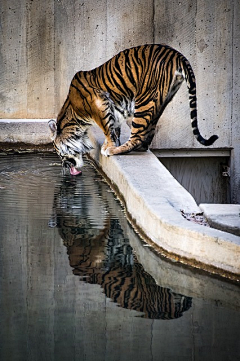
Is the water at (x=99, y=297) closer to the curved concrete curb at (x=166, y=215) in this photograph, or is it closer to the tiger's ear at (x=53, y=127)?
the curved concrete curb at (x=166, y=215)

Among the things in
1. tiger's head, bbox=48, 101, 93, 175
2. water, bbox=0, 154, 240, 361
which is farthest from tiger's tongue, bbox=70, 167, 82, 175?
water, bbox=0, 154, 240, 361

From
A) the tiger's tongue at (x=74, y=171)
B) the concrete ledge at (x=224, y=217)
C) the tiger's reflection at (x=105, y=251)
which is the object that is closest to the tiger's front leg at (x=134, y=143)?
the tiger's tongue at (x=74, y=171)

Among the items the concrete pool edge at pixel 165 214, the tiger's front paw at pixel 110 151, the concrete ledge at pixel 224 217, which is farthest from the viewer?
the tiger's front paw at pixel 110 151

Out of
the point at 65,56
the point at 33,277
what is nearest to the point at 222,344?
the point at 33,277

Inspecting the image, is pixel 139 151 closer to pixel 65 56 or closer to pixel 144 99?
pixel 144 99

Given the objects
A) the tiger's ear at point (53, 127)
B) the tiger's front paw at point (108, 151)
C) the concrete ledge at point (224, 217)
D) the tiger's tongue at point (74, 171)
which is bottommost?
the tiger's tongue at point (74, 171)

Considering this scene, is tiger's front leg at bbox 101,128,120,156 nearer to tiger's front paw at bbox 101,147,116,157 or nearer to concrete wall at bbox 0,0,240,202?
tiger's front paw at bbox 101,147,116,157

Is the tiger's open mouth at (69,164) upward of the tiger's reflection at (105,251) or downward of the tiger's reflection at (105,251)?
downward

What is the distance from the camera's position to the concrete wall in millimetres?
8531

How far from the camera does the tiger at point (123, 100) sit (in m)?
6.63

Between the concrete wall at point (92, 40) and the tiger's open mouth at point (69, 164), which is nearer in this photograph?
the tiger's open mouth at point (69, 164)

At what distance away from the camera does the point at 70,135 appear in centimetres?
688

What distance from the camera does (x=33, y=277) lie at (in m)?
3.89

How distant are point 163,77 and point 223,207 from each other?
2.25m
